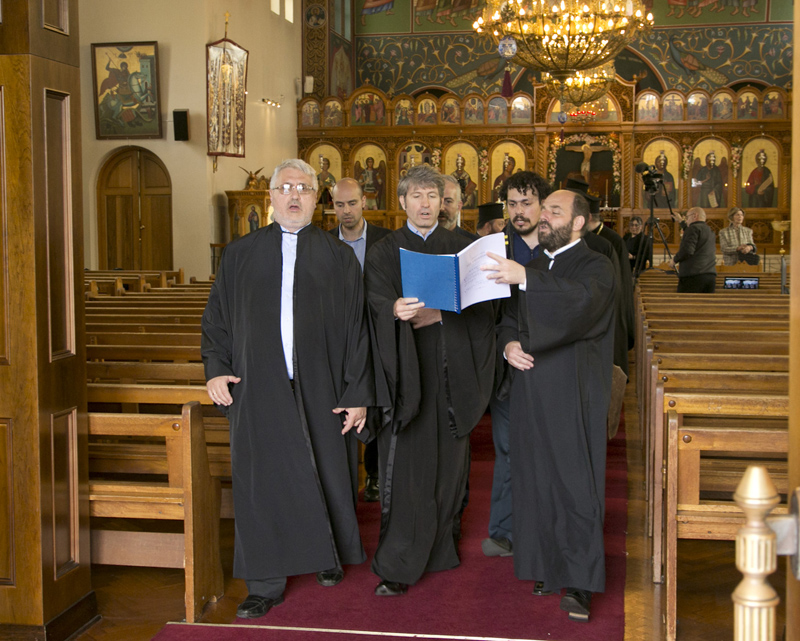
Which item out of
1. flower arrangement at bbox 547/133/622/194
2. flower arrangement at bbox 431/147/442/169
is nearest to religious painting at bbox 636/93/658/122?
flower arrangement at bbox 547/133/622/194

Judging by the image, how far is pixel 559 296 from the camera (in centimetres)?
349

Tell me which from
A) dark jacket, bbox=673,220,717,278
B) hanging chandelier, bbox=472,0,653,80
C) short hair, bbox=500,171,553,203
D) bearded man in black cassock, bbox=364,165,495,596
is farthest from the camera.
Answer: dark jacket, bbox=673,220,717,278

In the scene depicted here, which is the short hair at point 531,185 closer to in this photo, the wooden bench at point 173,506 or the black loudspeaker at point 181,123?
the wooden bench at point 173,506

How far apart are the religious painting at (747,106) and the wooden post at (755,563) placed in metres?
18.3

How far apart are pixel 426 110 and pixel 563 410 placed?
15.5m

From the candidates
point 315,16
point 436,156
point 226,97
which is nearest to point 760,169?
point 436,156

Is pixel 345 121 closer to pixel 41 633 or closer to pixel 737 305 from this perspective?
pixel 737 305

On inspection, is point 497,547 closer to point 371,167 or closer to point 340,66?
point 371,167

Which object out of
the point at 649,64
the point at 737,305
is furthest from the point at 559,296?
the point at 649,64

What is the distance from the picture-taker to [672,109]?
1834 cm

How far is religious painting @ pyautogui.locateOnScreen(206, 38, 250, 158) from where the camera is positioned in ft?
49.1

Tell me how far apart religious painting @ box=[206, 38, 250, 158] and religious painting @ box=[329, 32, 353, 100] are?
4293mm

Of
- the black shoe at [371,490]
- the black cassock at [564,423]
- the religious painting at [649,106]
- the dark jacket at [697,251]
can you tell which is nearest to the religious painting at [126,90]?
the dark jacket at [697,251]

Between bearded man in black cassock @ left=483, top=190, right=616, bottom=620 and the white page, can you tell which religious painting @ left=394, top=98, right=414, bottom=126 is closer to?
bearded man in black cassock @ left=483, top=190, right=616, bottom=620
